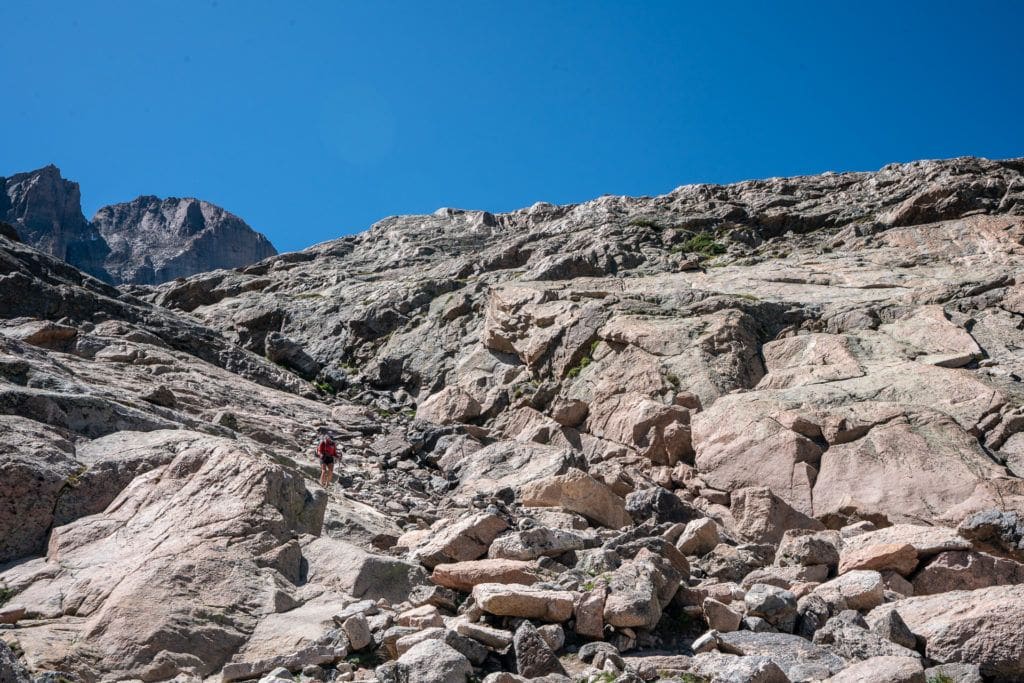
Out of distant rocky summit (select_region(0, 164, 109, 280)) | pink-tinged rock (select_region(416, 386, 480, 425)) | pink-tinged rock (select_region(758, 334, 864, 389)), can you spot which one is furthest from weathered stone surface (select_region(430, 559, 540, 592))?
distant rocky summit (select_region(0, 164, 109, 280))

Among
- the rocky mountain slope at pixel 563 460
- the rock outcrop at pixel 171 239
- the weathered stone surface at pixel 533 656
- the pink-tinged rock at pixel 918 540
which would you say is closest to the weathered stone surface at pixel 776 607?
the rocky mountain slope at pixel 563 460

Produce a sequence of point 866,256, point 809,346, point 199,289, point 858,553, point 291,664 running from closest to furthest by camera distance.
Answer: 1. point 291,664
2. point 858,553
3. point 809,346
4. point 866,256
5. point 199,289

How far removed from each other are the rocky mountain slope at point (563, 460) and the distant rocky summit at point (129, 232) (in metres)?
86.3

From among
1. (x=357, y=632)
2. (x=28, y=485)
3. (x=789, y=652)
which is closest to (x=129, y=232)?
(x=28, y=485)

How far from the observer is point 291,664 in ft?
24.9

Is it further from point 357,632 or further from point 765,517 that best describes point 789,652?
point 765,517

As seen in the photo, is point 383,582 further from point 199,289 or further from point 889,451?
point 199,289

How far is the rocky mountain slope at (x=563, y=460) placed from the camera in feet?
26.6

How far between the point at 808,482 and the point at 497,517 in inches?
311

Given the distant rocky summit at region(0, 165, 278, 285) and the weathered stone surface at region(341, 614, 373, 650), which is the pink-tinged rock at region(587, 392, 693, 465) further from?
the distant rocky summit at region(0, 165, 278, 285)

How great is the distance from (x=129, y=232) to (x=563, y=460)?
12507 cm

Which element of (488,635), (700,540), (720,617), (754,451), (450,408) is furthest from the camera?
(450,408)

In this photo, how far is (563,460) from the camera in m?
17.5

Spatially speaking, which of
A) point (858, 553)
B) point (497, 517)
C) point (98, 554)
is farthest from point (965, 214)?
point (98, 554)
